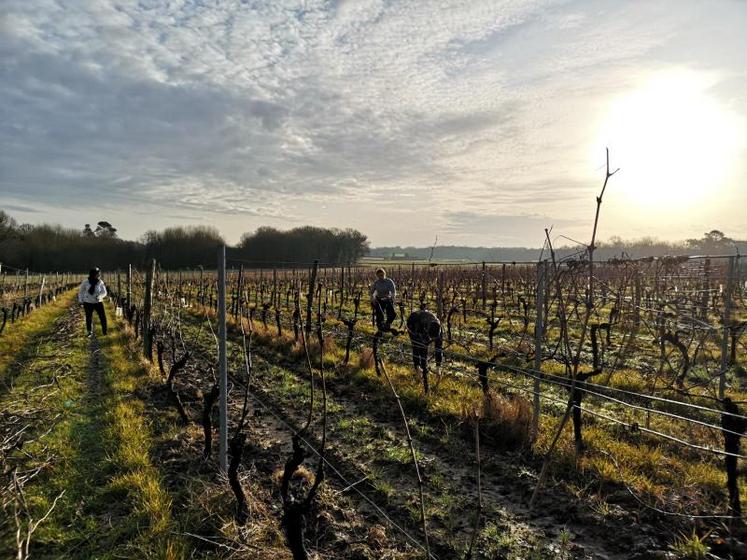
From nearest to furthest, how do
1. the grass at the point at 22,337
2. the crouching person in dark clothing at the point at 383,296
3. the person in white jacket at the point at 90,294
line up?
the grass at the point at 22,337, the crouching person in dark clothing at the point at 383,296, the person in white jacket at the point at 90,294

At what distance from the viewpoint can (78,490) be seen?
351 centimetres

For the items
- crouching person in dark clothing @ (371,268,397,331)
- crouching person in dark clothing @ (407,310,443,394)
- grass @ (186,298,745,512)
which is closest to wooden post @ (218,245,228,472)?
grass @ (186,298,745,512)

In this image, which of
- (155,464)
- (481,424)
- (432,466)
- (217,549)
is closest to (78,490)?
(155,464)

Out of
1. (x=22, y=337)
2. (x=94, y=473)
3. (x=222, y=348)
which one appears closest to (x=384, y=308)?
(x=222, y=348)

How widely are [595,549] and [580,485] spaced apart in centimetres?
81

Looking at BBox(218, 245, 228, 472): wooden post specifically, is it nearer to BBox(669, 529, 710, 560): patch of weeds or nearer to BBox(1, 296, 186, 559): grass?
BBox(1, 296, 186, 559): grass

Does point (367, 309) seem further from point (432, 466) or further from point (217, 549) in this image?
point (217, 549)

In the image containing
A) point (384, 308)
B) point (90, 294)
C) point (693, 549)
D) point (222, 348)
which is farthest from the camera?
point (90, 294)

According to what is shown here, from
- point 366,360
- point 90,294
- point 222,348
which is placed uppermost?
point 222,348

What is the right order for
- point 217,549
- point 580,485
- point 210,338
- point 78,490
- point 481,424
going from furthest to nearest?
point 210,338 → point 481,424 → point 580,485 → point 78,490 → point 217,549

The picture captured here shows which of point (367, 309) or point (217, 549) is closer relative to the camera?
point (217, 549)

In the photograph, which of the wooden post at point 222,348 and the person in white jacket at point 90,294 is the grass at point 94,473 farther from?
the person in white jacket at point 90,294

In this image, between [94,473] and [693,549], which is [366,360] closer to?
[94,473]

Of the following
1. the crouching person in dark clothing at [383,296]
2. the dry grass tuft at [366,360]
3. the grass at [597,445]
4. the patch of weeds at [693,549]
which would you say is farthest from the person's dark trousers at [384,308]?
the patch of weeds at [693,549]
